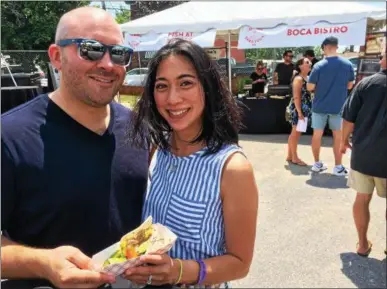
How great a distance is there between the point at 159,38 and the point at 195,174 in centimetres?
747

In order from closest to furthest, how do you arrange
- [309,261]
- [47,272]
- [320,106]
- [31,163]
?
1. [47,272]
2. [31,163]
3. [309,261]
4. [320,106]

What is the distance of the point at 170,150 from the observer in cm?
169

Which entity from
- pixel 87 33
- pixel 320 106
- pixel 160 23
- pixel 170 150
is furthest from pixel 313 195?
pixel 160 23

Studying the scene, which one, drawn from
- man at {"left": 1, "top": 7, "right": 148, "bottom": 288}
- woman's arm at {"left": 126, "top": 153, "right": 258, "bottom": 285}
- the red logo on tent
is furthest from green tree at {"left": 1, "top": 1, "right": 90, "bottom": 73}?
woman's arm at {"left": 126, "top": 153, "right": 258, "bottom": 285}

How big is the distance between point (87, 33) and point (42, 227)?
2.55 ft

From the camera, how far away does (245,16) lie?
7.84m

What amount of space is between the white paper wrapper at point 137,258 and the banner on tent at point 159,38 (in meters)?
6.87

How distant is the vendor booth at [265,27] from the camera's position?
6727 millimetres

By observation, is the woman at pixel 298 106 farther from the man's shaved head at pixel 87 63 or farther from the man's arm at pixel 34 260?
the man's arm at pixel 34 260

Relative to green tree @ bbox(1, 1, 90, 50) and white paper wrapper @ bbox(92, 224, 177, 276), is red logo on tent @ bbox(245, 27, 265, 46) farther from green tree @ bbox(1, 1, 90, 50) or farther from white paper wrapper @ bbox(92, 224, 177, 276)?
green tree @ bbox(1, 1, 90, 50)

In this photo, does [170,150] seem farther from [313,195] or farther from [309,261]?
[313,195]

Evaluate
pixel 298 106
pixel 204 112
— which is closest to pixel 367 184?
pixel 204 112

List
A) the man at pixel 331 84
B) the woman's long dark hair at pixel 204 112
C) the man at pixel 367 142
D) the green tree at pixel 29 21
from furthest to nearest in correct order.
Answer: the green tree at pixel 29 21 → the man at pixel 331 84 → the man at pixel 367 142 → the woman's long dark hair at pixel 204 112

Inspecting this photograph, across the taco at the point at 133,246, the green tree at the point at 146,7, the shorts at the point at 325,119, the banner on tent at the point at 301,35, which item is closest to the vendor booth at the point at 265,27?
the banner on tent at the point at 301,35
